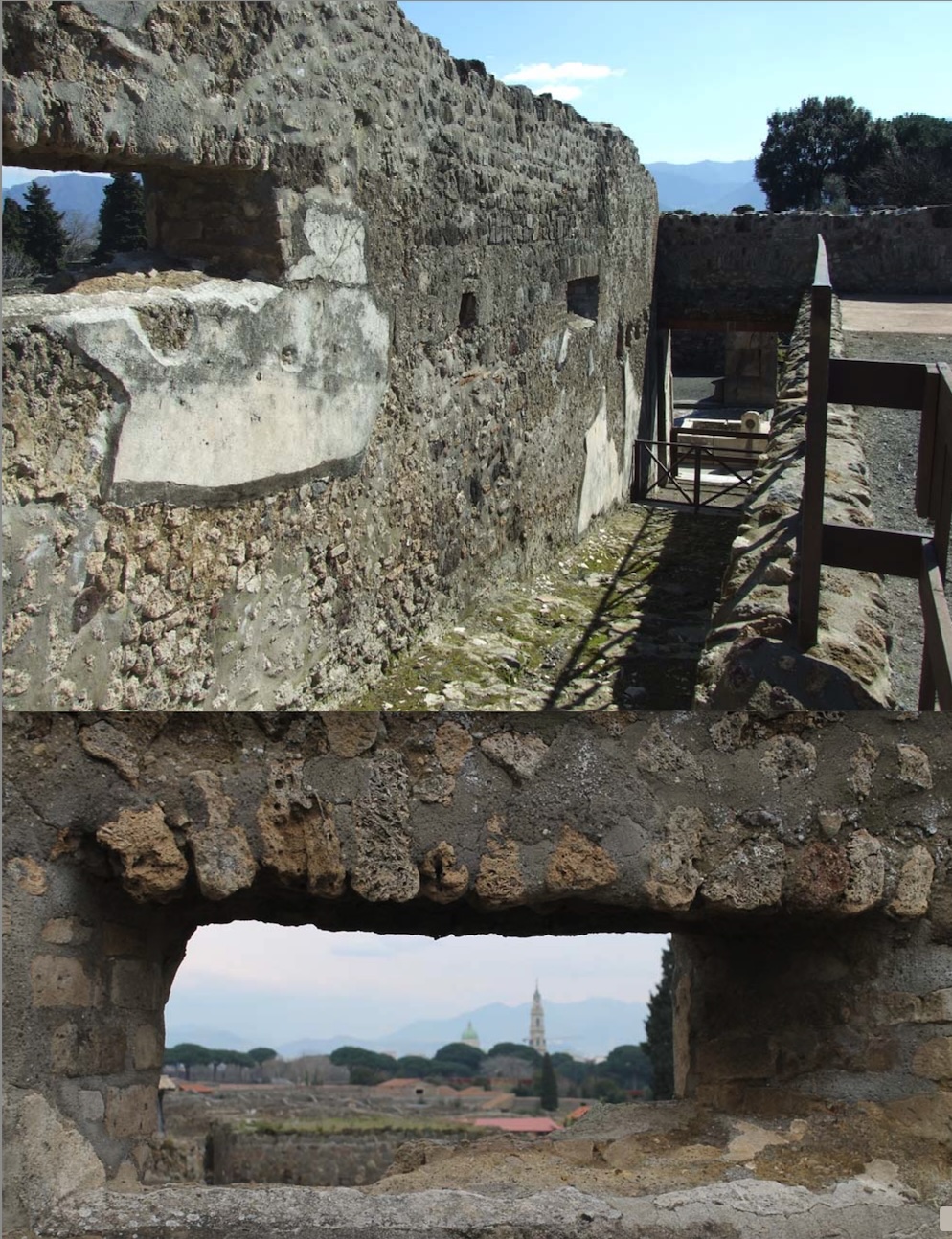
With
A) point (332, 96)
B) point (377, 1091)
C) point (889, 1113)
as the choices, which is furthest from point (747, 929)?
point (377, 1091)

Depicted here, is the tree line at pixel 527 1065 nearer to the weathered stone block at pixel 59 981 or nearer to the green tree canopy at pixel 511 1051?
the green tree canopy at pixel 511 1051

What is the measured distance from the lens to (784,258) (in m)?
16.1

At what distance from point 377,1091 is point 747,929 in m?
28.5

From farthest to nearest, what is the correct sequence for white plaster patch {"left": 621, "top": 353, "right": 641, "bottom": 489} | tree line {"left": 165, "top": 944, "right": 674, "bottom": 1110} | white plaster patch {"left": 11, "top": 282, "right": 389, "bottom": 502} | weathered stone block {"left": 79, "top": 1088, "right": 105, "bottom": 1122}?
tree line {"left": 165, "top": 944, "right": 674, "bottom": 1110}, white plaster patch {"left": 621, "top": 353, "right": 641, "bottom": 489}, white plaster patch {"left": 11, "top": 282, "right": 389, "bottom": 502}, weathered stone block {"left": 79, "top": 1088, "right": 105, "bottom": 1122}

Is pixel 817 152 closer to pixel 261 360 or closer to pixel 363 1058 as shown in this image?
pixel 261 360

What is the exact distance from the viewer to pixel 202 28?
5027 millimetres

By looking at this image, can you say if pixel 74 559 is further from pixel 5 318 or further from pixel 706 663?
pixel 706 663

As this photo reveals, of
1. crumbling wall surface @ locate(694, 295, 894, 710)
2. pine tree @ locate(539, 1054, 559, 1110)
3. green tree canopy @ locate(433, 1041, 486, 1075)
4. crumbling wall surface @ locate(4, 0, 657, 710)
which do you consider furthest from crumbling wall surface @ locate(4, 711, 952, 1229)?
green tree canopy @ locate(433, 1041, 486, 1075)

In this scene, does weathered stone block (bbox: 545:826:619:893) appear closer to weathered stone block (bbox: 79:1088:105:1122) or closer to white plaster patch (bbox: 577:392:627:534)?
weathered stone block (bbox: 79:1088:105:1122)

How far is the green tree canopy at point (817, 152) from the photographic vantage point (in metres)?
22.1

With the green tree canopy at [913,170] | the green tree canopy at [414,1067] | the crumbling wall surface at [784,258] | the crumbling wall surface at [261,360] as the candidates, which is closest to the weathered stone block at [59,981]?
the crumbling wall surface at [261,360]

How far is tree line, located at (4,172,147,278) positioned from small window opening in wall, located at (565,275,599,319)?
500 centimetres

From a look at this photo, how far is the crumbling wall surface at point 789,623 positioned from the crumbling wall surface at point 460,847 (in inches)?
22.0

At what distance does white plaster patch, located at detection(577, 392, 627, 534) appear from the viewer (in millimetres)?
11688
